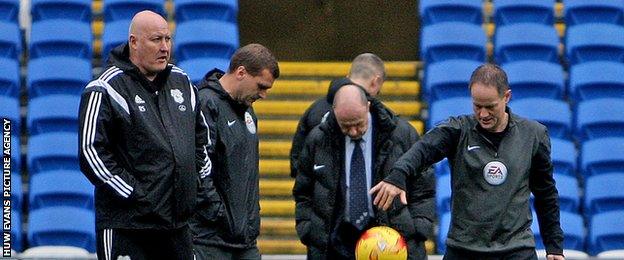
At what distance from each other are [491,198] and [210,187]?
1.51 meters

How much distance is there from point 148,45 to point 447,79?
19.7ft

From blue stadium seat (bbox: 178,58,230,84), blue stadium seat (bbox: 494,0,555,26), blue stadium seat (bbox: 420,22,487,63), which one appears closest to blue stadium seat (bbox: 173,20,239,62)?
blue stadium seat (bbox: 178,58,230,84)

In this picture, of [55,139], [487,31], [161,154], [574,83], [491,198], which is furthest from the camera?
[487,31]

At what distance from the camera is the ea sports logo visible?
7695mm

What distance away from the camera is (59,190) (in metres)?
11.9

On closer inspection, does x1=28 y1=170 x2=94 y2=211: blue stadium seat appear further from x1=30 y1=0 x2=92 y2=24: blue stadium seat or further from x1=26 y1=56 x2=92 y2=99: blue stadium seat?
x1=30 y1=0 x2=92 y2=24: blue stadium seat

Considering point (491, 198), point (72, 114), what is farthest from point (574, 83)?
point (491, 198)

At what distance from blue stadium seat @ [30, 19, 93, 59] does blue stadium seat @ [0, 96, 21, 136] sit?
992mm

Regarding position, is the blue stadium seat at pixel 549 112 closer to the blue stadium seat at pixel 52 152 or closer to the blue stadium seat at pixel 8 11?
the blue stadium seat at pixel 52 152

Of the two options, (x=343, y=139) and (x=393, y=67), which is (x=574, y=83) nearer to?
(x=393, y=67)

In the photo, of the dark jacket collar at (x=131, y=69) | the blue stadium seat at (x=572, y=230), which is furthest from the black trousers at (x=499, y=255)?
the blue stadium seat at (x=572, y=230)

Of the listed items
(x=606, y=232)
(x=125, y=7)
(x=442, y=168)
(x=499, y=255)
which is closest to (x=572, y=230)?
(x=606, y=232)

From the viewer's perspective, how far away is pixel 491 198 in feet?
25.3

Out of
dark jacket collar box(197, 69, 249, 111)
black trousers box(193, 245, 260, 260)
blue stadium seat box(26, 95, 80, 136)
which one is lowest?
black trousers box(193, 245, 260, 260)
